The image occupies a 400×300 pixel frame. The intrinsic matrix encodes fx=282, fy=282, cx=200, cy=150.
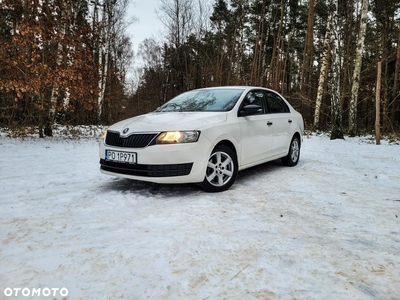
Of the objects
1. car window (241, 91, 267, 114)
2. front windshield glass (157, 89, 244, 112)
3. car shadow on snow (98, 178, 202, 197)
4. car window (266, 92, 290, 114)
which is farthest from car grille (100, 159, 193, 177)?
car window (266, 92, 290, 114)

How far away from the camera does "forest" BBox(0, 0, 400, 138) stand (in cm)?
887

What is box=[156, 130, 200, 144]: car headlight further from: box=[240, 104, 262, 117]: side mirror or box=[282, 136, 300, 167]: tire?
box=[282, 136, 300, 167]: tire

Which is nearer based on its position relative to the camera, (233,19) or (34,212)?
(34,212)

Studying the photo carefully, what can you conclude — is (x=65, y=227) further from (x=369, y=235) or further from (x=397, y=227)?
(x=397, y=227)

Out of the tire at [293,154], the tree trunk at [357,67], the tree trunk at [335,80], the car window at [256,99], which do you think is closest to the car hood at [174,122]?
the car window at [256,99]

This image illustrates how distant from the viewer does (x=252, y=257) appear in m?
2.07

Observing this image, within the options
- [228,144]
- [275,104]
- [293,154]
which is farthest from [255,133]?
[293,154]

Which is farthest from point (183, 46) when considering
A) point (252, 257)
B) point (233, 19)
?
point (252, 257)

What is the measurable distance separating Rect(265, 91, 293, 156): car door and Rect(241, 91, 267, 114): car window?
157 mm

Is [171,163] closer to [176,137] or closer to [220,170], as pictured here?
[176,137]

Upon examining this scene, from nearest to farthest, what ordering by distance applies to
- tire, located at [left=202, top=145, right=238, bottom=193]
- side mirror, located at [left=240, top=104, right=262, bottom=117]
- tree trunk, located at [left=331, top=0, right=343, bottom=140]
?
1. tire, located at [left=202, top=145, right=238, bottom=193]
2. side mirror, located at [left=240, top=104, right=262, bottom=117]
3. tree trunk, located at [left=331, top=0, right=343, bottom=140]

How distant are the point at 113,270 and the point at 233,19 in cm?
2496

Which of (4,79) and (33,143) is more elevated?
(4,79)

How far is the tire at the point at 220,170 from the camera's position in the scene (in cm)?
373
